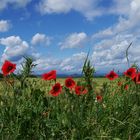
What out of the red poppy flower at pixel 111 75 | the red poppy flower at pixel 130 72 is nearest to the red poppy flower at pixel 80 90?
the red poppy flower at pixel 130 72

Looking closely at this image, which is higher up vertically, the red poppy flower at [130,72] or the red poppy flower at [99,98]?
the red poppy flower at [130,72]

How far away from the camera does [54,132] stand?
18.0 ft

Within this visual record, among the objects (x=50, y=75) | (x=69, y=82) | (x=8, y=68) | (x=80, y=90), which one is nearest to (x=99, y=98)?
(x=80, y=90)

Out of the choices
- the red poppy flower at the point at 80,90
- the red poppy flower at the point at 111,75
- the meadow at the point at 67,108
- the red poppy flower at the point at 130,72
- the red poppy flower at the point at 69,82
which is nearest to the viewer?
the meadow at the point at 67,108

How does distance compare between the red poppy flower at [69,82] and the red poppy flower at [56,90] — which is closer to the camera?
the red poppy flower at [56,90]

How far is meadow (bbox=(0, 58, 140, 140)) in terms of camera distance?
5.36 m

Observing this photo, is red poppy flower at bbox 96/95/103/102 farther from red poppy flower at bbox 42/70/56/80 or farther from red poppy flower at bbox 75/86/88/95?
red poppy flower at bbox 42/70/56/80

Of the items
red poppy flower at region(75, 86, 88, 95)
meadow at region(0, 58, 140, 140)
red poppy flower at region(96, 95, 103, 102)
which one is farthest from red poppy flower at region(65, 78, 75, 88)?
red poppy flower at region(96, 95, 103, 102)

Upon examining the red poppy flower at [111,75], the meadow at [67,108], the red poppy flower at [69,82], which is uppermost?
the red poppy flower at [111,75]

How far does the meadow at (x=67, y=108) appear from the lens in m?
5.36

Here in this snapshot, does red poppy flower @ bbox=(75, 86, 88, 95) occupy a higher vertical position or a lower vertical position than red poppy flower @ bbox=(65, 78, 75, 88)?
lower

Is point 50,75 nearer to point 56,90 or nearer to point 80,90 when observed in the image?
point 56,90

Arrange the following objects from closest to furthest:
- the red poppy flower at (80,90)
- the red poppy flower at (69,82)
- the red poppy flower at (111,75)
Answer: the red poppy flower at (80,90), the red poppy flower at (69,82), the red poppy flower at (111,75)

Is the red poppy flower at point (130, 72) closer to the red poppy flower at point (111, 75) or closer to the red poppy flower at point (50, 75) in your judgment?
the red poppy flower at point (111, 75)
